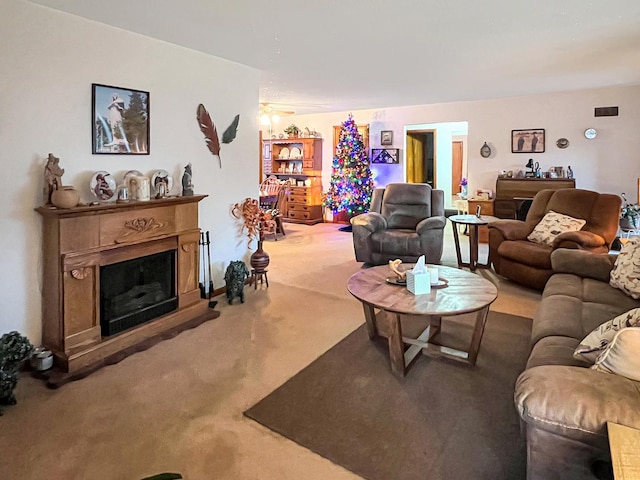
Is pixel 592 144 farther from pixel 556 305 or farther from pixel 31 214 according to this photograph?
pixel 31 214

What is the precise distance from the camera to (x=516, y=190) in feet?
22.4

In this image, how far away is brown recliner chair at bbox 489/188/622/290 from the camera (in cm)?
414

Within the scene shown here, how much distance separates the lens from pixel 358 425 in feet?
7.24

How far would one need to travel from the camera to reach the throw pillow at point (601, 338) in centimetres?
176

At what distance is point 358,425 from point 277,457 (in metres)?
0.45

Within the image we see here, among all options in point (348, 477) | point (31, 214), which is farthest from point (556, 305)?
point (31, 214)

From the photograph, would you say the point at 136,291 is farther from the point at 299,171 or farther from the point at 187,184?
the point at 299,171

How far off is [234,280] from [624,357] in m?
3.21

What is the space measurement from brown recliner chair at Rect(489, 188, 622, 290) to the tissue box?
1.95 meters

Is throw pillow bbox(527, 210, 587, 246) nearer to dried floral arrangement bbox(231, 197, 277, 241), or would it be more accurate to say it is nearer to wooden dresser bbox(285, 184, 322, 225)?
dried floral arrangement bbox(231, 197, 277, 241)

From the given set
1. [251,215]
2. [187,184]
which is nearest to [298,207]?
[251,215]

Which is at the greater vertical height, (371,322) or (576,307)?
(576,307)

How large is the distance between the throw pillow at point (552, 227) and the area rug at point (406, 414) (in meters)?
1.78

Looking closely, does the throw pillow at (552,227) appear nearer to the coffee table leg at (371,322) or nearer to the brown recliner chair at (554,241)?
the brown recliner chair at (554,241)
